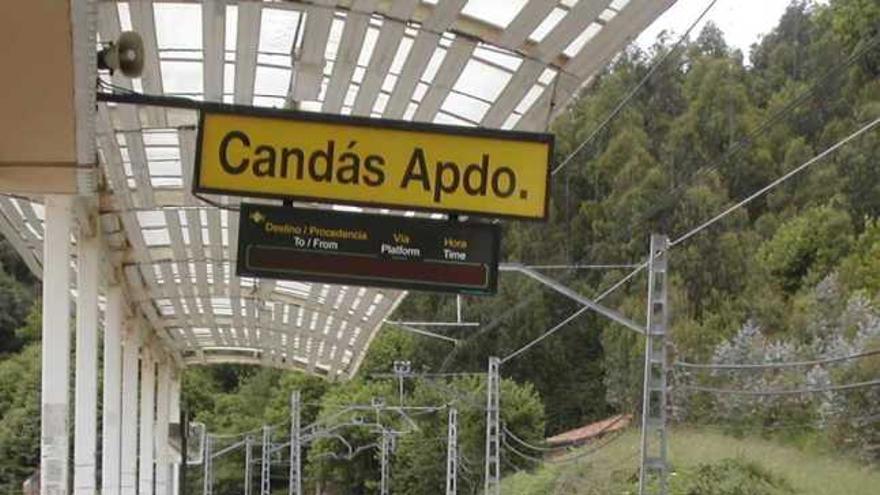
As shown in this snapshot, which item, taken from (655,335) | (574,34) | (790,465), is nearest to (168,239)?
(655,335)

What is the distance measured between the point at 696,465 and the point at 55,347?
2086cm

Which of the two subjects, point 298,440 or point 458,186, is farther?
point 298,440

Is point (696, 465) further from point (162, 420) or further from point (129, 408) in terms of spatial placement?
point (129, 408)

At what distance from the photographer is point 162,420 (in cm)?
3322

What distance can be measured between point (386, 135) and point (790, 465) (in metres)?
25.3

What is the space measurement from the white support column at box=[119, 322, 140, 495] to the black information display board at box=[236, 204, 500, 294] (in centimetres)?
1469

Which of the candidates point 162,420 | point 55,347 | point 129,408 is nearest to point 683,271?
point 162,420

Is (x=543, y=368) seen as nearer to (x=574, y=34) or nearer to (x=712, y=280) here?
(x=712, y=280)

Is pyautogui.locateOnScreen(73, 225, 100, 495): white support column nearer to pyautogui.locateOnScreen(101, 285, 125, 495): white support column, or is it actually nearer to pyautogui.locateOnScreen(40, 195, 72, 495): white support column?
pyautogui.locateOnScreen(40, 195, 72, 495): white support column

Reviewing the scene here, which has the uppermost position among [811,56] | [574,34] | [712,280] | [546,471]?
[811,56]

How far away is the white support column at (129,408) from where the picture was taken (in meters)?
22.8

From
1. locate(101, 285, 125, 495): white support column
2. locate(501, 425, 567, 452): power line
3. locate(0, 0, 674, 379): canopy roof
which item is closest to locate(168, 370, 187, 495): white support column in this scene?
locate(101, 285, 125, 495): white support column

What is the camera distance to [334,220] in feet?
27.6

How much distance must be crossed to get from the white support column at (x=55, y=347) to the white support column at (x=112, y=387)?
3.76 m
